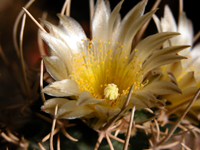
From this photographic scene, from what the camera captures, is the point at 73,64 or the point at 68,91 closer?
the point at 68,91

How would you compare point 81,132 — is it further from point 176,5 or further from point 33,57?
point 176,5

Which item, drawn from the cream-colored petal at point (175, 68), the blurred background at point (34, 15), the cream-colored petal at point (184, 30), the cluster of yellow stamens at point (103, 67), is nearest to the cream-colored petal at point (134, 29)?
the cluster of yellow stamens at point (103, 67)

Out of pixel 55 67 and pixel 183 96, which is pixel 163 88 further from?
pixel 55 67

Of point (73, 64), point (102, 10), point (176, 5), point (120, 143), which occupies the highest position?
point (102, 10)

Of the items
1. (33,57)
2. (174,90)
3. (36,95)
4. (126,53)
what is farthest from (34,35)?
(174,90)

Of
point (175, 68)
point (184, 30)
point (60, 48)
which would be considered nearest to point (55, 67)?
point (60, 48)

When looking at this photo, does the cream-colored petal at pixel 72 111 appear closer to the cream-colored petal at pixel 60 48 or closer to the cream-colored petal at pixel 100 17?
the cream-colored petal at pixel 60 48
